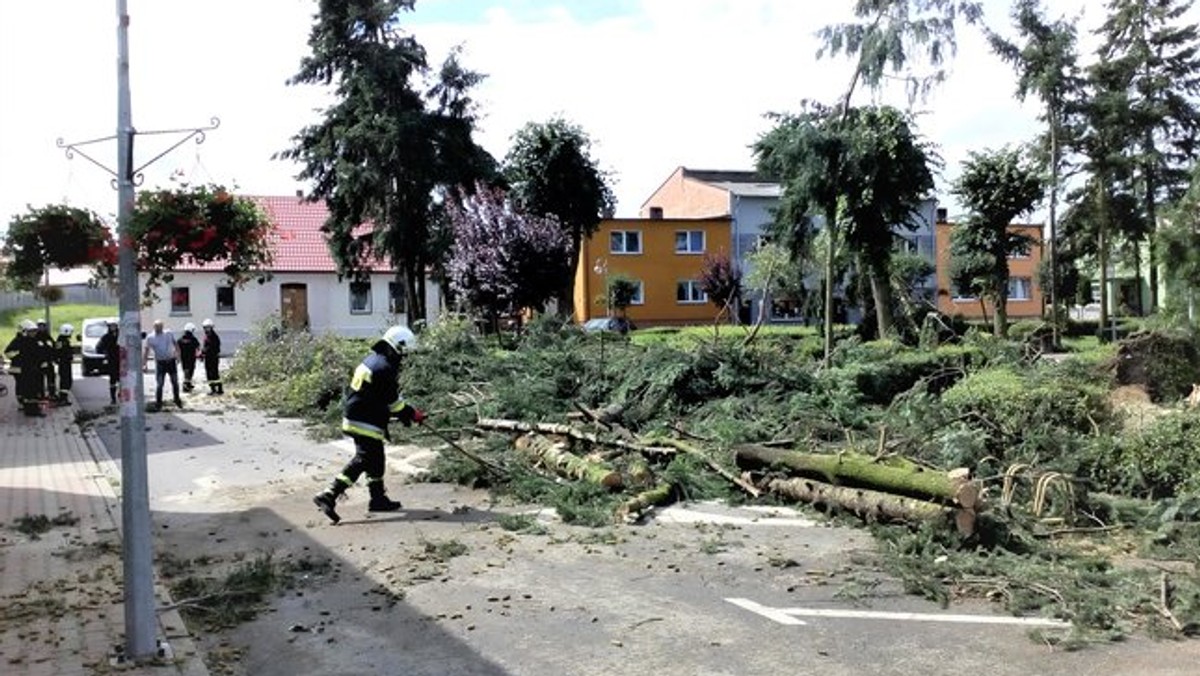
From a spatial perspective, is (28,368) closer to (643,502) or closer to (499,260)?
(499,260)

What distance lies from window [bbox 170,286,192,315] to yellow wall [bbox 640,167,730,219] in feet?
93.5

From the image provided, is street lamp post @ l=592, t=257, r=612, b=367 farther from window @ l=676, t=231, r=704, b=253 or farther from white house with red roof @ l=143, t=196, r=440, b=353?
white house with red roof @ l=143, t=196, r=440, b=353

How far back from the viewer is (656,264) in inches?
2180

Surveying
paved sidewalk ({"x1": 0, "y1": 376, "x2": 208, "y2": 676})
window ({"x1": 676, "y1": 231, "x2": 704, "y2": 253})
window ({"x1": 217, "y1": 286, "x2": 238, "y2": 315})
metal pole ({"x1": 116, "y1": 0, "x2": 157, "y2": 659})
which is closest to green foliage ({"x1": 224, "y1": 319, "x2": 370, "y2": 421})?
paved sidewalk ({"x1": 0, "y1": 376, "x2": 208, "y2": 676})

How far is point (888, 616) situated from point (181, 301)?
43.1 m

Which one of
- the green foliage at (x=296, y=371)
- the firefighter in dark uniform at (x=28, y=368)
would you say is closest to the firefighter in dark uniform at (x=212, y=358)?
the green foliage at (x=296, y=371)

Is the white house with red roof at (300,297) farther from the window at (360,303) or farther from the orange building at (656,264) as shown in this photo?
the orange building at (656,264)

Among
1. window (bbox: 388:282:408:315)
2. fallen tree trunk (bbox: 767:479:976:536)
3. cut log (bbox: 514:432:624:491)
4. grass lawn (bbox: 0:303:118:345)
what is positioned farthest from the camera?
window (bbox: 388:282:408:315)

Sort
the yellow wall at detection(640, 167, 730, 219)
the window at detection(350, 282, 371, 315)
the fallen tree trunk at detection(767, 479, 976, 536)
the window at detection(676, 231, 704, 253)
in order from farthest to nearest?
the yellow wall at detection(640, 167, 730, 219), the window at detection(676, 231, 704, 253), the window at detection(350, 282, 371, 315), the fallen tree trunk at detection(767, 479, 976, 536)

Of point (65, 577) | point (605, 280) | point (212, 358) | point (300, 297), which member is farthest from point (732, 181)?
point (65, 577)

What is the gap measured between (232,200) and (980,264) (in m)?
33.0

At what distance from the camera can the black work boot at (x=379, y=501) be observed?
970cm

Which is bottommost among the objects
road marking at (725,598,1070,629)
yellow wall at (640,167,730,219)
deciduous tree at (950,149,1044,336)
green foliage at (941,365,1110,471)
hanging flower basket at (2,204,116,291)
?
road marking at (725,598,1070,629)

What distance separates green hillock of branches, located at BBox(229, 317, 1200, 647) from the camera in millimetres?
6898
